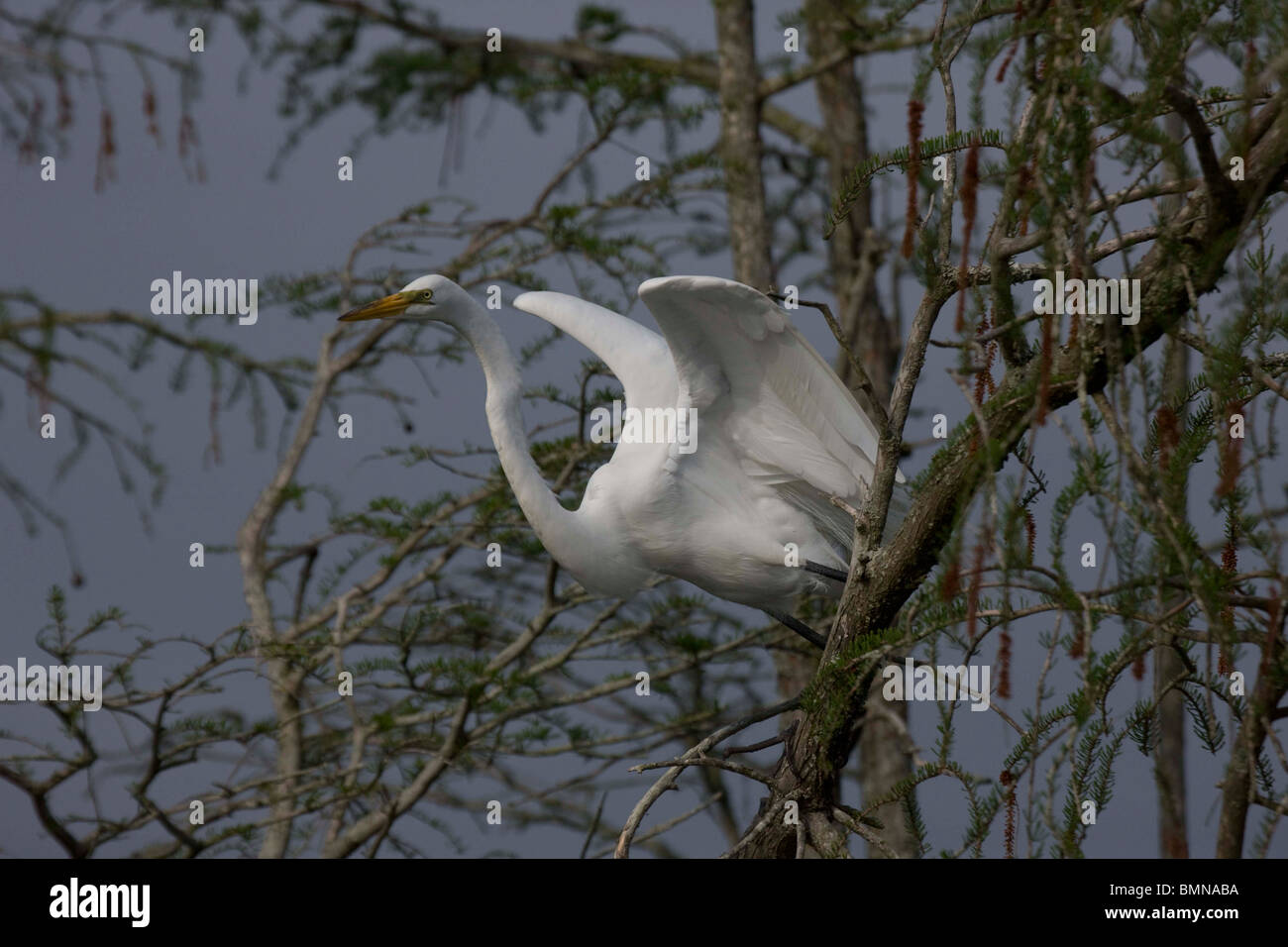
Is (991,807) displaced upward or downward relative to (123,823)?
upward

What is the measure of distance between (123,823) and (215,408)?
1.40 meters

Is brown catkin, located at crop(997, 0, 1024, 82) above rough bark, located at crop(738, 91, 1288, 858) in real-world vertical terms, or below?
above

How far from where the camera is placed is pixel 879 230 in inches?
251

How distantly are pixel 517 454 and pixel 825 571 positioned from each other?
0.87m

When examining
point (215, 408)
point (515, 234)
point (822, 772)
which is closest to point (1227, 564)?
point (822, 772)

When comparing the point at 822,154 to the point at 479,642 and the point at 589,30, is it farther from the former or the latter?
the point at 479,642

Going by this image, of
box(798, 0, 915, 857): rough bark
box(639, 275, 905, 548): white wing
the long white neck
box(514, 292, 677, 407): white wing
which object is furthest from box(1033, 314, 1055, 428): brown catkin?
box(798, 0, 915, 857): rough bark

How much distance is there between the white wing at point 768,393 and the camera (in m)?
2.76

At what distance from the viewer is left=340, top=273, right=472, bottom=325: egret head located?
3.29 metres

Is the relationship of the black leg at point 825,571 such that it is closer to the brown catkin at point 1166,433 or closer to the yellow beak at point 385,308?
the yellow beak at point 385,308

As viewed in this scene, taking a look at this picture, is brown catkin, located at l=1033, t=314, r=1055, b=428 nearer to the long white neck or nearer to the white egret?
the white egret

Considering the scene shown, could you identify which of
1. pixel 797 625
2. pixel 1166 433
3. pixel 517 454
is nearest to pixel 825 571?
pixel 797 625

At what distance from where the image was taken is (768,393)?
10.0ft

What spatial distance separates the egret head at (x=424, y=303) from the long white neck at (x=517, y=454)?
0.02 m
